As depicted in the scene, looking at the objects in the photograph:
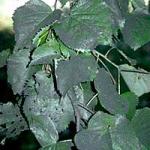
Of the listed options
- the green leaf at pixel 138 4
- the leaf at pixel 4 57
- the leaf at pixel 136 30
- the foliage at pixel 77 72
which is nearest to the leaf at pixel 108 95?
the foliage at pixel 77 72

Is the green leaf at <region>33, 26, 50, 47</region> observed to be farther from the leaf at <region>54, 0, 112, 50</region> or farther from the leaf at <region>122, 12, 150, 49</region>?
the leaf at <region>122, 12, 150, 49</region>

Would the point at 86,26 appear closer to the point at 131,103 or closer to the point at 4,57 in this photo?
the point at 131,103

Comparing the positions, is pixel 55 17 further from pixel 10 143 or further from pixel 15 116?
pixel 10 143

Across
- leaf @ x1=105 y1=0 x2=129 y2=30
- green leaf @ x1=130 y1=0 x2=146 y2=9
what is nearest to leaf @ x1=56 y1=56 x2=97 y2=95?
leaf @ x1=105 y1=0 x2=129 y2=30

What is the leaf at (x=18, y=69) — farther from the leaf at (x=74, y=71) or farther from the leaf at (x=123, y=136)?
the leaf at (x=123, y=136)

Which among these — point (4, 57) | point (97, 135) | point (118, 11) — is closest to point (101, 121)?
point (97, 135)

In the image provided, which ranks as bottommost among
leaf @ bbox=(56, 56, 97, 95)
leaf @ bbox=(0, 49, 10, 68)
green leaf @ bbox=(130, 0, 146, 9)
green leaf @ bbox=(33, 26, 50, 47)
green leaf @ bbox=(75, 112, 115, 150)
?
green leaf @ bbox=(75, 112, 115, 150)
